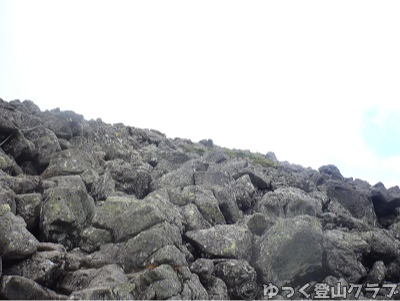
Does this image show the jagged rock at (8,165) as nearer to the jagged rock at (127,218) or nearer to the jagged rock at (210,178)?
the jagged rock at (127,218)

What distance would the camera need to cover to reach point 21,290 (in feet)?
42.0

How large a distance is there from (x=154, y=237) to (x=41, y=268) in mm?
5211

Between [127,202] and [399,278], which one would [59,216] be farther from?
[399,278]

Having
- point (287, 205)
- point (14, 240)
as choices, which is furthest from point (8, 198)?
point (287, 205)

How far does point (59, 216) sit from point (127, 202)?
Answer: 12.6 ft

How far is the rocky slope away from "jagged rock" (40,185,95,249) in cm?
6

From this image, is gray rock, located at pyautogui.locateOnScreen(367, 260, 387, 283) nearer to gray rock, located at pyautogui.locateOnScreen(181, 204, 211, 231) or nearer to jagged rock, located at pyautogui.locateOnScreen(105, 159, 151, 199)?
gray rock, located at pyautogui.locateOnScreen(181, 204, 211, 231)

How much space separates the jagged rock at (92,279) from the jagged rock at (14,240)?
6.60 ft

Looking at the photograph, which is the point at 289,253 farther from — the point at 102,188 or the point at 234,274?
the point at 102,188

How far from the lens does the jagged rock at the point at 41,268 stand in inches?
549

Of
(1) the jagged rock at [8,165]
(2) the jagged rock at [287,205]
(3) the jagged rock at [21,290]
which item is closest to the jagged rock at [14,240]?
(3) the jagged rock at [21,290]

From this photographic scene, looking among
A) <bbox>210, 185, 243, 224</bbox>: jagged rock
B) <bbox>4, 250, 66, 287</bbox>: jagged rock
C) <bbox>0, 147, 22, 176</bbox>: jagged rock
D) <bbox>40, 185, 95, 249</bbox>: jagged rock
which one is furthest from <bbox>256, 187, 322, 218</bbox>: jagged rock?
<bbox>0, 147, 22, 176</bbox>: jagged rock

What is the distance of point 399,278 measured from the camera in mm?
22328

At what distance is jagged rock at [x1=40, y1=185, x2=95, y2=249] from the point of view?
57.5 ft
